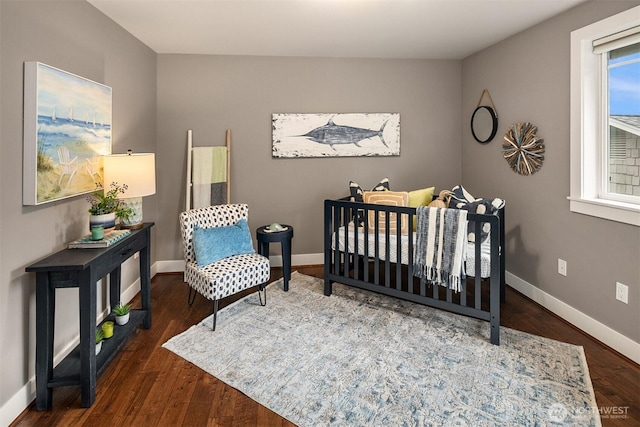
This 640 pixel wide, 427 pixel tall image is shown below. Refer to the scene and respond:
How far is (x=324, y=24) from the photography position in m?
3.15

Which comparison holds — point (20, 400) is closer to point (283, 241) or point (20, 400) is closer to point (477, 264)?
point (283, 241)

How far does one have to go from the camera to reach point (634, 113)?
8.00ft

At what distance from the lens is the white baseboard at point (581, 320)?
7.76 ft

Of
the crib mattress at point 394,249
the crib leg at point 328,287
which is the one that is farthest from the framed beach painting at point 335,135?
the crib leg at point 328,287

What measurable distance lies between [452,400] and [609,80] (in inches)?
95.4

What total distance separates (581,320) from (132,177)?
11.1ft

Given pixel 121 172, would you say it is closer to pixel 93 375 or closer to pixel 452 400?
pixel 93 375

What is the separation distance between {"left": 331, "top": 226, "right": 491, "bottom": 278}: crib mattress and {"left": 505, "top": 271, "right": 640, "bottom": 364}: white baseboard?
70 cm

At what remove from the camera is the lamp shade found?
8.07ft

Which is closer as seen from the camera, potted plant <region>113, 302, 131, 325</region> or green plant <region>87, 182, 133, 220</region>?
green plant <region>87, 182, 133, 220</region>

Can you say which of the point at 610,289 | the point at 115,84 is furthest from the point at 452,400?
the point at 115,84

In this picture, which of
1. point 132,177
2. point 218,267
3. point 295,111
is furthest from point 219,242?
point 295,111

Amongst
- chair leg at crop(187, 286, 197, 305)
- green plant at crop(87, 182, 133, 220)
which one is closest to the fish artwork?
chair leg at crop(187, 286, 197, 305)

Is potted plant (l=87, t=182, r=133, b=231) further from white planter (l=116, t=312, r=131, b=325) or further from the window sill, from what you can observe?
the window sill
